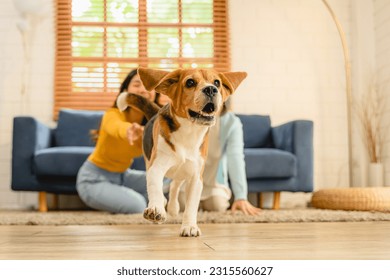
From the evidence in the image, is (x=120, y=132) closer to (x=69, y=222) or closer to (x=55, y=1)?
(x=69, y=222)

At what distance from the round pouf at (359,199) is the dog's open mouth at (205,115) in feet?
4.87

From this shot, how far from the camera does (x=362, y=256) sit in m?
0.89

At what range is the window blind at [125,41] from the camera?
148 inches

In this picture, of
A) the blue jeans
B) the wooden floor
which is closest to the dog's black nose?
the wooden floor

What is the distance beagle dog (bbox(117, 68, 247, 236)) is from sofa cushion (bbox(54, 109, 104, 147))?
2.05 meters

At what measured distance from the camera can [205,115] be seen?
45.9 inches

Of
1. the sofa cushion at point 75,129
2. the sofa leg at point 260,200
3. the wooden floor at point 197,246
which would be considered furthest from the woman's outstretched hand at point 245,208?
the sofa cushion at point 75,129

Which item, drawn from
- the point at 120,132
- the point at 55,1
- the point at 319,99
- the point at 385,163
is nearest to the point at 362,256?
the point at 120,132

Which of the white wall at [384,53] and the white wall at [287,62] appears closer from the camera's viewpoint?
the white wall at [384,53]

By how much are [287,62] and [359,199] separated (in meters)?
1.70

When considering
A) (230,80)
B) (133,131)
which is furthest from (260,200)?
(230,80)

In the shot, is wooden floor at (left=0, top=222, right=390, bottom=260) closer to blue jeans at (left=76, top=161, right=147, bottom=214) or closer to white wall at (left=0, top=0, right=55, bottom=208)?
blue jeans at (left=76, top=161, right=147, bottom=214)

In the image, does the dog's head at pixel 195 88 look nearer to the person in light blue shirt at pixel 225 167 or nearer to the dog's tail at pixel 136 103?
the dog's tail at pixel 136 103

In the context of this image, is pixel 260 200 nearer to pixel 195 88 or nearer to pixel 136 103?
pixel 136 103
